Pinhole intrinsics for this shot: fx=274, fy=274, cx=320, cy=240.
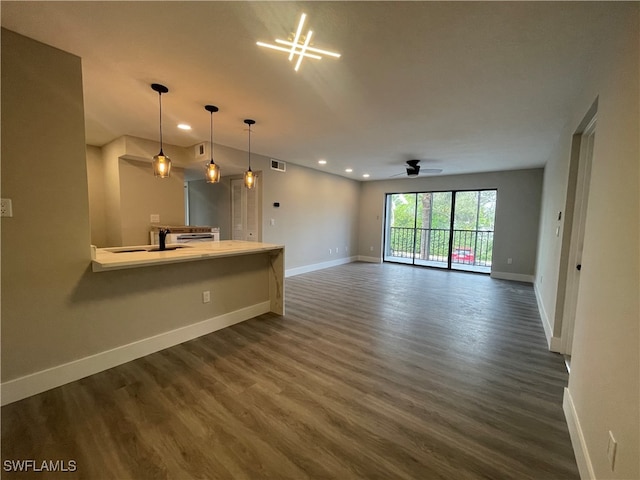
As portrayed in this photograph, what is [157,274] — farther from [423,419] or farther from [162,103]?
[423,419]

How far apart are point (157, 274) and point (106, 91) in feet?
5.93

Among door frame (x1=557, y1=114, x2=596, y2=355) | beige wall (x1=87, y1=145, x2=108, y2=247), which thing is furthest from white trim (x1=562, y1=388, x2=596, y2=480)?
beige wall (x1=87, y1=145, x2=108, y2=247)

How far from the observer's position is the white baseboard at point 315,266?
6042mm

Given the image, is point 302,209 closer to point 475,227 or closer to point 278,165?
point 278,165

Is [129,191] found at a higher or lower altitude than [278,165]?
lower

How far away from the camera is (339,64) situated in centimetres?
206

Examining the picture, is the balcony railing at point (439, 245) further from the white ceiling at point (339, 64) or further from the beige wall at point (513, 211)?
the white ceiling at point (339, 64)

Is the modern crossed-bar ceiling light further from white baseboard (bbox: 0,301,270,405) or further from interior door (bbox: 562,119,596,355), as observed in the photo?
white baseboard (bbox: 0,301,270,405)

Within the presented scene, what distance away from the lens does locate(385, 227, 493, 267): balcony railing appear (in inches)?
280

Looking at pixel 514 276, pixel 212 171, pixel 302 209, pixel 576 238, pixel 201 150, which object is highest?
pixel 201 150

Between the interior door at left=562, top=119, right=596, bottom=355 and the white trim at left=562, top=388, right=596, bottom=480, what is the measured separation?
0.89 m

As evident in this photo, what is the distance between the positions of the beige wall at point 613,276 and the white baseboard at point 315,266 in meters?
4.74

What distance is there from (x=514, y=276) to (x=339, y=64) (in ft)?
20.2

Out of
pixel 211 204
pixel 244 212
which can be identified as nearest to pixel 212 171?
pixel 244 212
